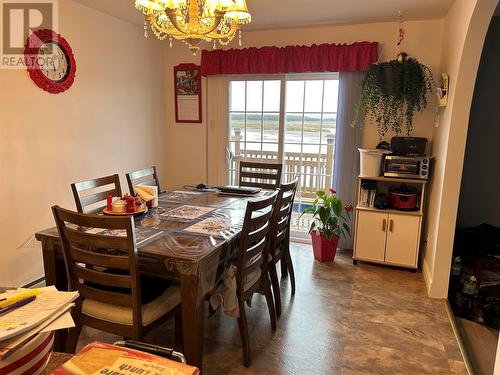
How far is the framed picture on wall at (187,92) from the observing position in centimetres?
437

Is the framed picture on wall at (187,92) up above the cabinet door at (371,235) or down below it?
above

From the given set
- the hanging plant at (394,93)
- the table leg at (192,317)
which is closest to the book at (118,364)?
the table leg at (192,317)

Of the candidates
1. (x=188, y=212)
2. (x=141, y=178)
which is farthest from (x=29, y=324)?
(x=141, y=178)

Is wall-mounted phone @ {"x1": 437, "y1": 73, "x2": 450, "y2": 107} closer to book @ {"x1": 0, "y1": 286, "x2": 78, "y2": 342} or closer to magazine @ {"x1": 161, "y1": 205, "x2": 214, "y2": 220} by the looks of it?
magazine @ {"x1": 161, "y1": 205, "x2": 214, "y2": 220}

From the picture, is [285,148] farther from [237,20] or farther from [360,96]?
[237,20]

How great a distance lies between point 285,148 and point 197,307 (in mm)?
2798

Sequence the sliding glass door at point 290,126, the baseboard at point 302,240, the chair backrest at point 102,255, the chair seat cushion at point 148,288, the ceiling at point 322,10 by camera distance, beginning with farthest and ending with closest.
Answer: the baseboard at point 302,240
the sliding glass door at point 290,126
the ceiling at point 322,10
the chair seat cushion at point 148,288
the chair backrest at point 102,255

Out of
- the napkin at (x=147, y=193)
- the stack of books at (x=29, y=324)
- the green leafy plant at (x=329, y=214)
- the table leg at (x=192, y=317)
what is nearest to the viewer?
the stack of books at (x=29, y=324)

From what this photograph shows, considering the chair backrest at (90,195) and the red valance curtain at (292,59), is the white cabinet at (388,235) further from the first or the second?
the chair backrest at (90,195)

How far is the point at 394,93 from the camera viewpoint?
3.35 m

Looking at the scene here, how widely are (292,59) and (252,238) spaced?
2.48 meters

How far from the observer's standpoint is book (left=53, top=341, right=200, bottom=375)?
71 centimetres

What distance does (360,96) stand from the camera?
3629mm

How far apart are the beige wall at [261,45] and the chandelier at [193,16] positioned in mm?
1775
